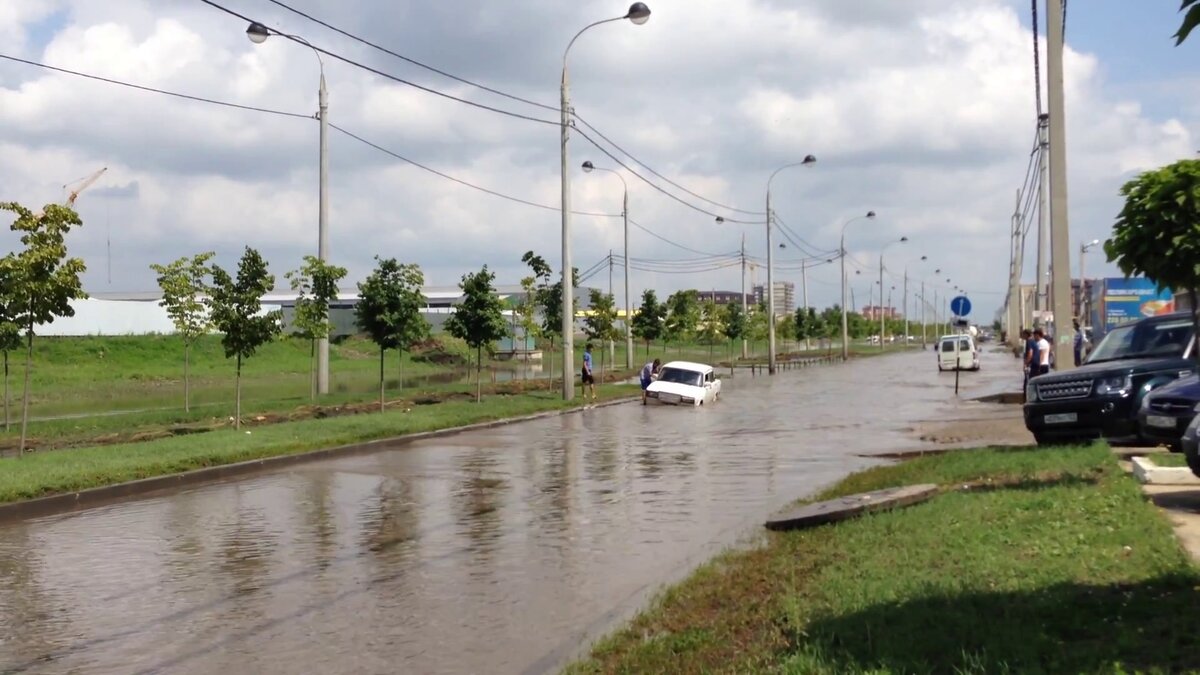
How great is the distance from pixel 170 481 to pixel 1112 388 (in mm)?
13499

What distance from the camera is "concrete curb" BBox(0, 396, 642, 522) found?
49.4ft

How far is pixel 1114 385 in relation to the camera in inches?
612

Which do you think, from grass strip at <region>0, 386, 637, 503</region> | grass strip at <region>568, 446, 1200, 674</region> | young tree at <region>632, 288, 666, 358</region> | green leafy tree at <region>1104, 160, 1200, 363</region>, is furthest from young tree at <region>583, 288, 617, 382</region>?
green leafy tree at <region>1104, 160, 1200, 363</region>

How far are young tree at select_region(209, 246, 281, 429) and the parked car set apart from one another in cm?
1820

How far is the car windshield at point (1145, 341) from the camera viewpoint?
16641 millimetres

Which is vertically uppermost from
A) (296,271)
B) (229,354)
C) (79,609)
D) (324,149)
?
(324,149)

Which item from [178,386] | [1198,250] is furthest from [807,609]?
[178,386]

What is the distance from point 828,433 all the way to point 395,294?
41.7ft

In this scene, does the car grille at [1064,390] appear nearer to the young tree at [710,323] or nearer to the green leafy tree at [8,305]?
the green leafy tree at [8,305]

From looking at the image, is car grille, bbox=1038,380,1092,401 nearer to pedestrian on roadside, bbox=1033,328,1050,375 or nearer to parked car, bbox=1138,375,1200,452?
parked car, bbox=1138,375,1200,452

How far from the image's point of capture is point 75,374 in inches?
2211

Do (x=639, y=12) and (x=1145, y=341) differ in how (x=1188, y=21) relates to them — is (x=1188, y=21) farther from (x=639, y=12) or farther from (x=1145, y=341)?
(x=639, y=12)

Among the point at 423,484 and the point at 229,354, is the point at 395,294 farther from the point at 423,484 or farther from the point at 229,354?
the point at 423,484

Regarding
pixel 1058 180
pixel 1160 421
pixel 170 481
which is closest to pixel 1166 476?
pixel 1160 421
